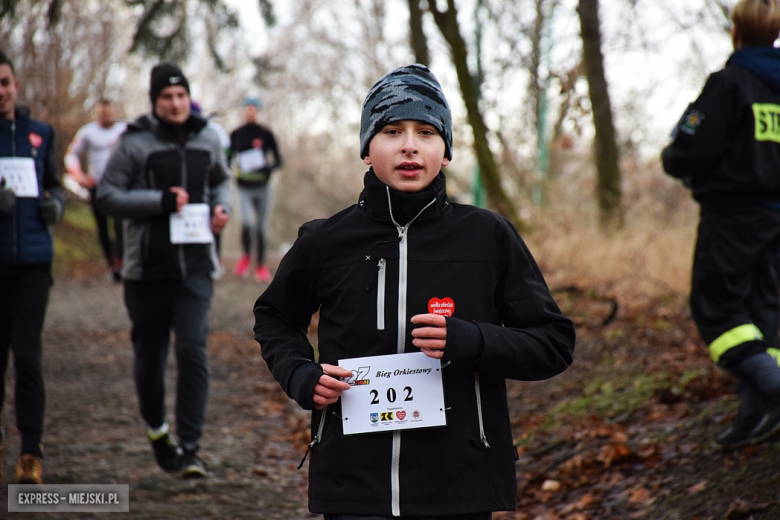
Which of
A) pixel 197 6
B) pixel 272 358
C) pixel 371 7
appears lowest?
pixel 272 358

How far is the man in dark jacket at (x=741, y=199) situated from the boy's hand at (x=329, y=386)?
8.07 ft

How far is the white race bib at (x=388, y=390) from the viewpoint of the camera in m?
2.57

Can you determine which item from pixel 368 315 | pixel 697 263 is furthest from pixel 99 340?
pixel 368 315

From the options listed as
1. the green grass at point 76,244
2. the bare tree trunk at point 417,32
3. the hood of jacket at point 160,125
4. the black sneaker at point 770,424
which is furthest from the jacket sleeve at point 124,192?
the green grass at point 76,244

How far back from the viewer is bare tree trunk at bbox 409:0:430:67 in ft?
35.7

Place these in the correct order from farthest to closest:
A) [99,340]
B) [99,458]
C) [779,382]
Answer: [99,340]
[99,458]
[779,382]

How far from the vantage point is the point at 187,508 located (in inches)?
183

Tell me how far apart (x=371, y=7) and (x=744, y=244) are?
76.4 ft

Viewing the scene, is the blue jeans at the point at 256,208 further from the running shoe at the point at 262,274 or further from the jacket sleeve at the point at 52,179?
the jacket sleeve at the point at 52,179

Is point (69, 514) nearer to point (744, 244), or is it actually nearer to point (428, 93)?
point (428, 93)

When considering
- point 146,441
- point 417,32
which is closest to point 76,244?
point 417,32

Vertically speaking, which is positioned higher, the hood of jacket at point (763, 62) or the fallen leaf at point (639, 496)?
the hood of jacket at point (763, 62)

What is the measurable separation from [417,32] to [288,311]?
9.01 meters

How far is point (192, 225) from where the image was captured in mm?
5305
